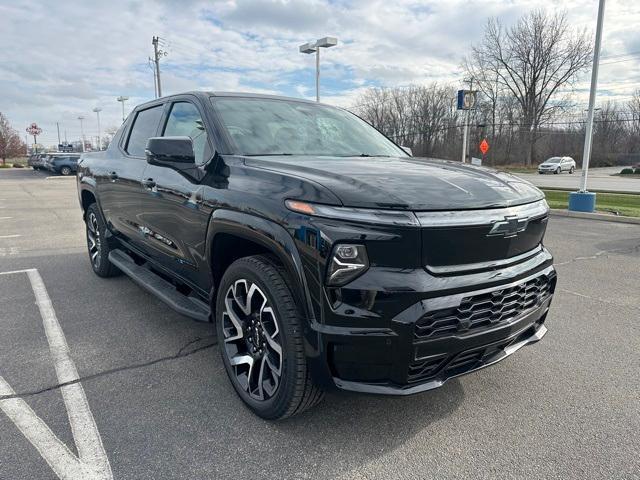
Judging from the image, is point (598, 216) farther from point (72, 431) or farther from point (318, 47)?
point (318, 47)

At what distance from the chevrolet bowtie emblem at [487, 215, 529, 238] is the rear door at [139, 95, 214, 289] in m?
1.65

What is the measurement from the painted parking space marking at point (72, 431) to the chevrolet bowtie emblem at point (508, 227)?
215cm

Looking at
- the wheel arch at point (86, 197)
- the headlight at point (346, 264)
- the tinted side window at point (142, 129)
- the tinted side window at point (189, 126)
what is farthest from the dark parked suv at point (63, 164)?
the headlight at point (346, 264)

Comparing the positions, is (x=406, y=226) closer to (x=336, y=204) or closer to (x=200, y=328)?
(x=336, y=204)

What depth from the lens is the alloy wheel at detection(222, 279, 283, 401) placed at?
7.96 feet

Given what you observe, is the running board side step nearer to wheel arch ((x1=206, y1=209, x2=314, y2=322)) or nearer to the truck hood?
wheel arch ((x1=206, y1=209, x2=314, y2=322))

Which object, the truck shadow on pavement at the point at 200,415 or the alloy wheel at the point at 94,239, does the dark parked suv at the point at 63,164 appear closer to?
the alloy wheel at the point at 94,239

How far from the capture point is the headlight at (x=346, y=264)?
2.05m

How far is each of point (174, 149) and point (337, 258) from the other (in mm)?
1442

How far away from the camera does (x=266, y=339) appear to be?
2479 millimetres

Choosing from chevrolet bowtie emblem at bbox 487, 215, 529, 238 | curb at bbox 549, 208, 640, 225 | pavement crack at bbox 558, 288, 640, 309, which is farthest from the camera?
curb at bbox 549, 208, 640, 225

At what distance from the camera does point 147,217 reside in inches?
150

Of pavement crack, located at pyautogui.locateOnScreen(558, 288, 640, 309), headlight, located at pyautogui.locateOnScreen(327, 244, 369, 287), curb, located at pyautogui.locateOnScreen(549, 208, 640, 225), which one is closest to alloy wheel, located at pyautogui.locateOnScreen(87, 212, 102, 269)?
headlight, located at pyautogui.locateOnScreen(327, 244, 369, 287)

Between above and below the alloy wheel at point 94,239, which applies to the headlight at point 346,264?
above
